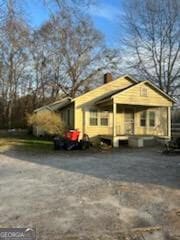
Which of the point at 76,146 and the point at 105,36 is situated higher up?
the point at 105,36

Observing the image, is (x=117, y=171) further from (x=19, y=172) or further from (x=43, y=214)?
(x=43, y=214)

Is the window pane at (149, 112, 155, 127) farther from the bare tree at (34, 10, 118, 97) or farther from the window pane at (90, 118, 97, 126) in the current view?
the bare tree at (34, 10, 118, 97)

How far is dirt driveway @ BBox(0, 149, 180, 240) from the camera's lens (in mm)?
4527

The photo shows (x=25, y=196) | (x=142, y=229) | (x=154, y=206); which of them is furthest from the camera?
(x=25, y=196)

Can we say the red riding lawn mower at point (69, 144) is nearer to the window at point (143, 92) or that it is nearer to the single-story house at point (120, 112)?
the single-story house at point (120, 112)

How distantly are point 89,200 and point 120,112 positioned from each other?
54.4 ft

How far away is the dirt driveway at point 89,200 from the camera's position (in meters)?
4.53

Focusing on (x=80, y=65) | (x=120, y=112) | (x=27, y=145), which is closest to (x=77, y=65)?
(x=80, y=65)

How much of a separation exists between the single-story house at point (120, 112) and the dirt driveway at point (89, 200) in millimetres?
10025

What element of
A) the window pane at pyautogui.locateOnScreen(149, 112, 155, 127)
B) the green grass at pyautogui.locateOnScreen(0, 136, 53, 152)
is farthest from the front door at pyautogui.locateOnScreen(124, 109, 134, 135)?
the green grass at pyautogui.locateOnScreen(0, 136, 53, 152)

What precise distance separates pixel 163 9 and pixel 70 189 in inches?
1096

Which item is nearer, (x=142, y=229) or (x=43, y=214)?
(x=142, y=229)

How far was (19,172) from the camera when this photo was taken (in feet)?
30.7

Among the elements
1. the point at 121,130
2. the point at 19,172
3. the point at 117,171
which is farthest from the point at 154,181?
the point at 121,130
